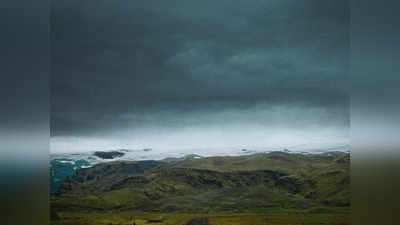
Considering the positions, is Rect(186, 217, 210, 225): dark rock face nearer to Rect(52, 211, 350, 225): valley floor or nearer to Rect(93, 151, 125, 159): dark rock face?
Rect(52, 211, 350, 225): valley floor

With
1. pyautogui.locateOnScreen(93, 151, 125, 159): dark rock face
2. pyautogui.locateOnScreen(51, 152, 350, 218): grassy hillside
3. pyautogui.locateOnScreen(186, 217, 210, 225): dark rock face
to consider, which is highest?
pyautogui.locateOnScreen(93, 151, 125, 159): dark rock face

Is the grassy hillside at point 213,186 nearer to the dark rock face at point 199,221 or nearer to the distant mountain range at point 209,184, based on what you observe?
the distant mountain range at point 209,184

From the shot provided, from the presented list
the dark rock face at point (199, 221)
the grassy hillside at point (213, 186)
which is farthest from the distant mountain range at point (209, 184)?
the dark rock face at point (199, 221)

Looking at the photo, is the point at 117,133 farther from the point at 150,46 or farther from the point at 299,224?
the point at 299,224

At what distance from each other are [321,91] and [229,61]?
137cm

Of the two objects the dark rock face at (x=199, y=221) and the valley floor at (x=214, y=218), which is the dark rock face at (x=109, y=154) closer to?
the valley floor at (x=214, y=218)

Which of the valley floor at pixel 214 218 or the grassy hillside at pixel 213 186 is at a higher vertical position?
the grassy hillside at pixel 213 186

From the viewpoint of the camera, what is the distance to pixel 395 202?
2.47 ft

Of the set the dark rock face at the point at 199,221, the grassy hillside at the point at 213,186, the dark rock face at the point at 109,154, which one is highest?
the dark rock face at the point at 109,154

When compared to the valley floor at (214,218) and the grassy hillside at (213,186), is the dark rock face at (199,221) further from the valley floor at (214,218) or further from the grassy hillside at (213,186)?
the grassy hillside at (213,186)

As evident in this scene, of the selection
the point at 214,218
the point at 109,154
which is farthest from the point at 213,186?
the point at 109,154

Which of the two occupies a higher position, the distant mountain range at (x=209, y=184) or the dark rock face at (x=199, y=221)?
the distant mountain range at (x=209, y=184)

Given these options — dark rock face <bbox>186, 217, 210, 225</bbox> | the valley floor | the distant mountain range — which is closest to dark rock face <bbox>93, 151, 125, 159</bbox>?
the distant mountain range

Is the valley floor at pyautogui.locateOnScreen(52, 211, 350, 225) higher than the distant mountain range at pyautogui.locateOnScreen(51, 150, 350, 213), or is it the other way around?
the distant mountain range at pyautogui.locateOnScreen(51, 150, 350, 213)
